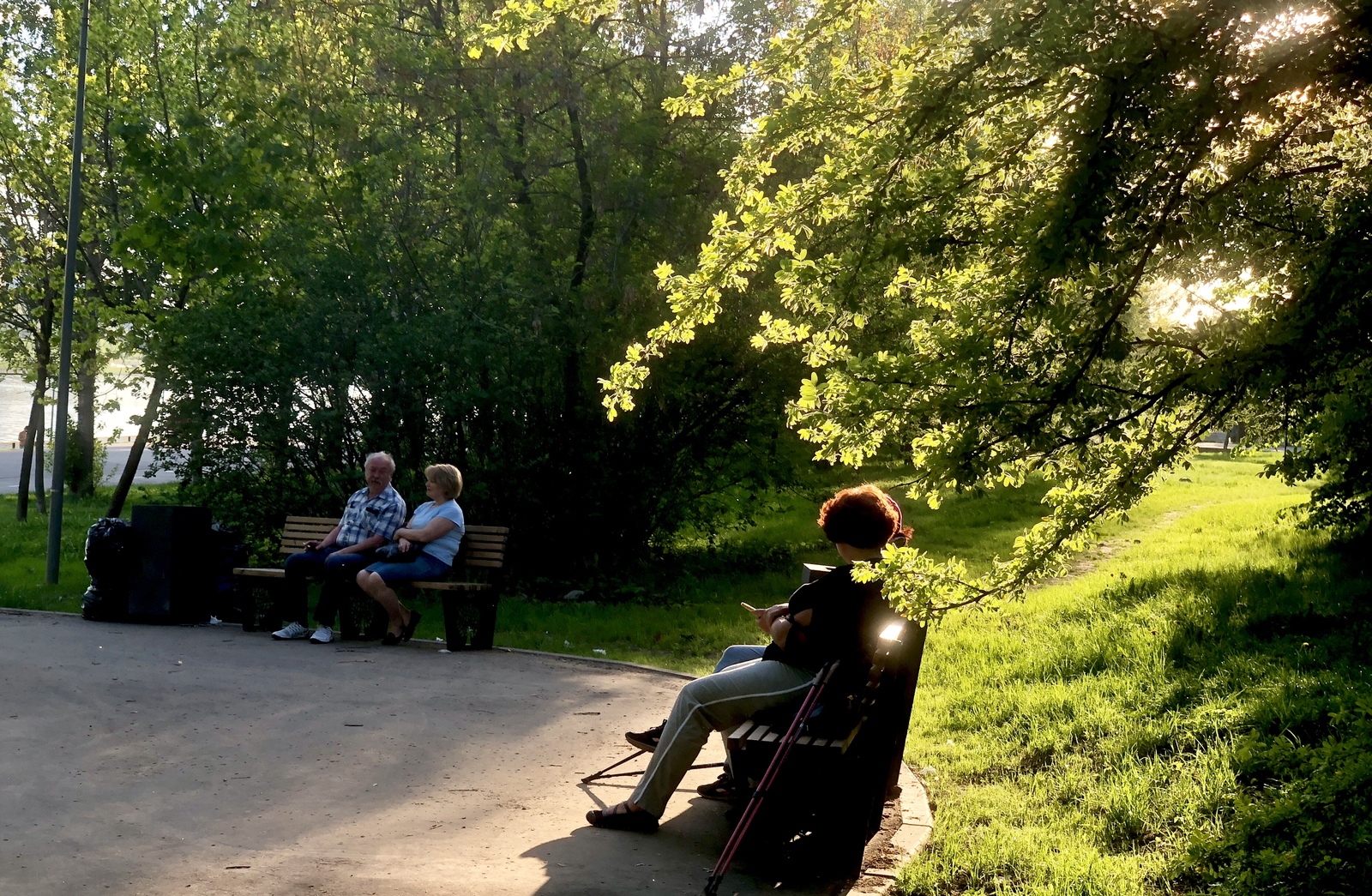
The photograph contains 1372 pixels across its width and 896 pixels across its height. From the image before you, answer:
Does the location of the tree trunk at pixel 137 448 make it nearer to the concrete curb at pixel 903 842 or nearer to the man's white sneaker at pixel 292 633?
the man's white sneaker at pixel 292 633

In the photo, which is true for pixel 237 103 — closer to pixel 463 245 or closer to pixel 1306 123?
pixel 463 245

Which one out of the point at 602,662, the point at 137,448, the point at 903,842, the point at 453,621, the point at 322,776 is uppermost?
the point at 137,448

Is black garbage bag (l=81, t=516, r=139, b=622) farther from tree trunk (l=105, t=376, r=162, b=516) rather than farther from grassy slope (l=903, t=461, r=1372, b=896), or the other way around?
grassy slope (l=903, t=461, r=1372, b=896)

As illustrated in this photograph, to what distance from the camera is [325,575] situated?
11016mm

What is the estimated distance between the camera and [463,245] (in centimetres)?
1470

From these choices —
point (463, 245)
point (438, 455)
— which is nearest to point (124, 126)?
point (463, 245)

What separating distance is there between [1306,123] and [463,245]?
10829 mm

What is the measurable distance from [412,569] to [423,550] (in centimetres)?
23

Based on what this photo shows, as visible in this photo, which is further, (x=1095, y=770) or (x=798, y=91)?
(x=1095, y=770)

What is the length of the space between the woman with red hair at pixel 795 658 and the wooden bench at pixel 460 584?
4875 millimetres

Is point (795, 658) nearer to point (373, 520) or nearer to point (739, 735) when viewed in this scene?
point (739, 735)

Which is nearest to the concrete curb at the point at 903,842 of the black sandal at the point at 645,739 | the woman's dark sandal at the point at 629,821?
the woman's dark sandal at the point at 629,821

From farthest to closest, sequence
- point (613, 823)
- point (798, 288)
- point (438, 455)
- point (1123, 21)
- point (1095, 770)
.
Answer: point (438, 455), point (1095, 770), point (613, 823), point (798, 288), point (1123, 21)

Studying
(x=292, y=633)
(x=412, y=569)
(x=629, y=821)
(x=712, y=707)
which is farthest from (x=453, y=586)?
(x=712, y=707)
